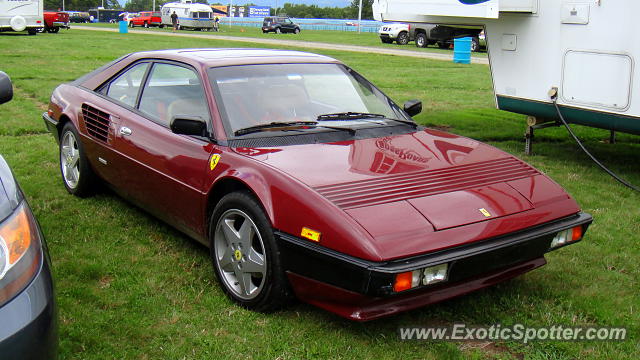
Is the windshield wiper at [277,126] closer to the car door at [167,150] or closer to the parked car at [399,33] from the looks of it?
the car door at [167,150]

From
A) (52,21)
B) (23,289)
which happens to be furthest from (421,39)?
(23,289)

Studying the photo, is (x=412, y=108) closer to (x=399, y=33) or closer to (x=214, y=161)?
(x=214, y=161)

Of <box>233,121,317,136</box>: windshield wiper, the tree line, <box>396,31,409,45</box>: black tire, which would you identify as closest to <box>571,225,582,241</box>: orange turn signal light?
<box>233,121,317,136</box>: windshield wiper

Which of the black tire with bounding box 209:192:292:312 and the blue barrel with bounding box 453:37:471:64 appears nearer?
the black tire with bounding box 209:192:292:312

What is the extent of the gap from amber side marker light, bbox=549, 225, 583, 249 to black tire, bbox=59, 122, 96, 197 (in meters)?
3.54

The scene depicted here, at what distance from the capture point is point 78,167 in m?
5.38

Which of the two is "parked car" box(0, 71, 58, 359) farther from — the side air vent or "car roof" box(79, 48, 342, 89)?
the side air vent

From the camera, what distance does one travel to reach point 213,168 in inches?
146

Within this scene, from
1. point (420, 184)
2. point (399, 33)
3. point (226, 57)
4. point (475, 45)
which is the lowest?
point (420, 184)

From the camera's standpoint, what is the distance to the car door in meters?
3.92

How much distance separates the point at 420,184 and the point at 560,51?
399cm

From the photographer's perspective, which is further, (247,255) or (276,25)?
(276,25)

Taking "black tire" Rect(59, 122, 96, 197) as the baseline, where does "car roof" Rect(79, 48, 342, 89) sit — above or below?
above

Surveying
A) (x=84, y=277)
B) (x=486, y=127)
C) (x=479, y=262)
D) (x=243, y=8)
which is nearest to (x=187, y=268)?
(x=84, y=277)
